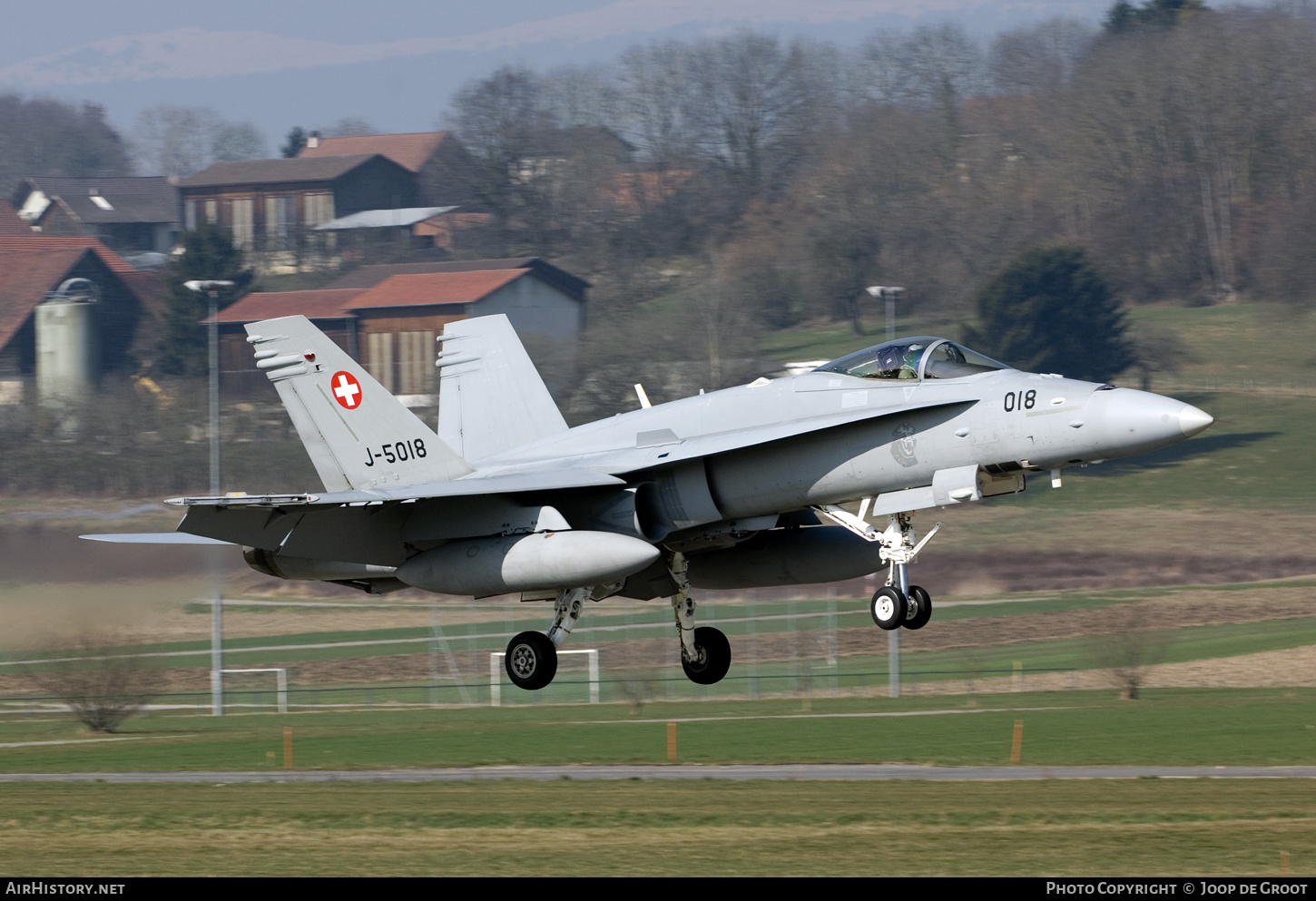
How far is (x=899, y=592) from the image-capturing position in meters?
19.7

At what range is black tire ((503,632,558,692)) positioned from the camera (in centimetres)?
2236

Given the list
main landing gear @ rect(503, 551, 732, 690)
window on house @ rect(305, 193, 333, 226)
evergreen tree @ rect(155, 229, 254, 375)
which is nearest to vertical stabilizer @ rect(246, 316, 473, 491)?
main landing gear @ rect(503, 551, 732, 690)

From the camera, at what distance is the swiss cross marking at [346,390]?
80.1 feet

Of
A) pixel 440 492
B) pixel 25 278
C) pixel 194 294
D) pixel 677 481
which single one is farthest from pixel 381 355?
pixel 677 481

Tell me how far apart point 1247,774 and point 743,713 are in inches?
707

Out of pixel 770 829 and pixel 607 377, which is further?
pixel 607 377

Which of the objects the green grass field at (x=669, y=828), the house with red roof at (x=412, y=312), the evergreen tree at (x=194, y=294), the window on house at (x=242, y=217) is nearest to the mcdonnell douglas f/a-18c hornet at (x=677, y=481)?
the green grass field at (x=669, y=828)

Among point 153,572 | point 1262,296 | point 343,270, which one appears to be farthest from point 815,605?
point 343,270

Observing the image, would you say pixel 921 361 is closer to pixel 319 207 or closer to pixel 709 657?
pixel 709 657

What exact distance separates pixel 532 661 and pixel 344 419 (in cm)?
475

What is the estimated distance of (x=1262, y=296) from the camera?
100625 millimetres

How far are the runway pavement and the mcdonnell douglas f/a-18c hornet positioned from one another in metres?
13.7

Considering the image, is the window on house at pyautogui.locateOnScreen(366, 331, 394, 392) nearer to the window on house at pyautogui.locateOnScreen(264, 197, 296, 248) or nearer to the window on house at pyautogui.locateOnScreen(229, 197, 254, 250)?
the window on house at pyautogui.locateOnScreen(264, 197, 296, 248)
